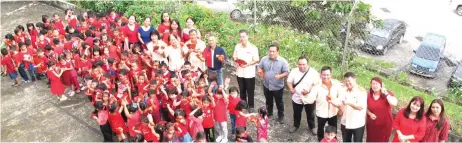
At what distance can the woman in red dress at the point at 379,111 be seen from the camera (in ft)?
17.4

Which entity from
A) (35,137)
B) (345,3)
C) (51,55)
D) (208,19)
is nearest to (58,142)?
(35,137)

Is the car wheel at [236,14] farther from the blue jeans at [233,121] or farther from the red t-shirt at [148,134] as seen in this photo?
the red t-shirt at [148,134]

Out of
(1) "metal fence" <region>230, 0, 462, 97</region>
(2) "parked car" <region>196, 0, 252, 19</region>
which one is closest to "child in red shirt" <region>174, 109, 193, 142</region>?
(1) "metal fence" <region>230, 0, 462, 97</region>

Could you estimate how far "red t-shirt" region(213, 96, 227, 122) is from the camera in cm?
607

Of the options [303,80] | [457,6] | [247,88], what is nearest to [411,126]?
[303,80]

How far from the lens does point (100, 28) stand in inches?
351

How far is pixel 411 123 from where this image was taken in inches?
201

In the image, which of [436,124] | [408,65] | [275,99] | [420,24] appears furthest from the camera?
[420,24]

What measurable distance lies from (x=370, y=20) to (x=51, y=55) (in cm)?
615

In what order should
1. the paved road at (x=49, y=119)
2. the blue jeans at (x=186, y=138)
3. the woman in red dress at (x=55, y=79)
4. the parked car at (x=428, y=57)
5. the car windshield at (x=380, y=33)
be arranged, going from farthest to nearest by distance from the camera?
the car windshield at (x=380, y=33) → the parked car at (x=428, y=57) → the woman in red dress at (x=55, y=79) → the paved road at (x=49, y=119) → the blue jeans at (x=186, y=138)

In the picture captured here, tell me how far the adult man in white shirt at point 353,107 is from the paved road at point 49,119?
3.52 ft

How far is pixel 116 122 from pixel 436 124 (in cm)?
415

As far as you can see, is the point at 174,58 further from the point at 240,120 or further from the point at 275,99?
the point at 240,120

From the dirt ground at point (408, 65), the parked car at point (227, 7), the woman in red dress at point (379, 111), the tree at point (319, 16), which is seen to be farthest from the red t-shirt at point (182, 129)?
the dirt ground at point (408, 65)
